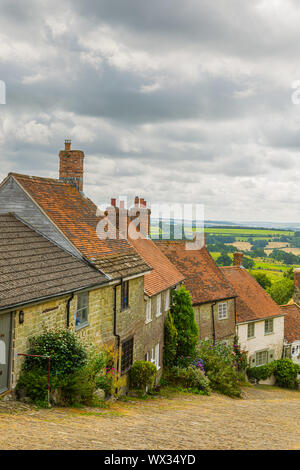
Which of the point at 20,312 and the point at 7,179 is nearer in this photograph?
the point at 20,312

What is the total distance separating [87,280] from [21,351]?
11.6ft

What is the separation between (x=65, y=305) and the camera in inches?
490

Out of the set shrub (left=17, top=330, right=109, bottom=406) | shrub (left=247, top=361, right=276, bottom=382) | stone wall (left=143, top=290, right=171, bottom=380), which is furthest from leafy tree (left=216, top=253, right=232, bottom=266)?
shrub (left=17, top=330, right=109, bottom=406)

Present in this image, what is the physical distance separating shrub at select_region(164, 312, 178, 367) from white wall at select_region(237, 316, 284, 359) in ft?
34.8

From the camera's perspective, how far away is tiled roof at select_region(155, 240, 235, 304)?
28922 millimetres

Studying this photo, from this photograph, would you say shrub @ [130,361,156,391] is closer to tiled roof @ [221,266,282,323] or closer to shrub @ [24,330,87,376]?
shrub @ [24,330,87,376]

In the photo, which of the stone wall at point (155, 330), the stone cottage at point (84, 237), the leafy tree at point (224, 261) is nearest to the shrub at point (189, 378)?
the stone wall at point (155, 330)

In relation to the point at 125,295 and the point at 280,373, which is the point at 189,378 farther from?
the point at 280,373

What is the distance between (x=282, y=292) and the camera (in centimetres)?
7000

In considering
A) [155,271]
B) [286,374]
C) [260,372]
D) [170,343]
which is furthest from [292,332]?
[155,271]

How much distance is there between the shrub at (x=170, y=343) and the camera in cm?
2255

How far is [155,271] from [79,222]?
6.92 meters
